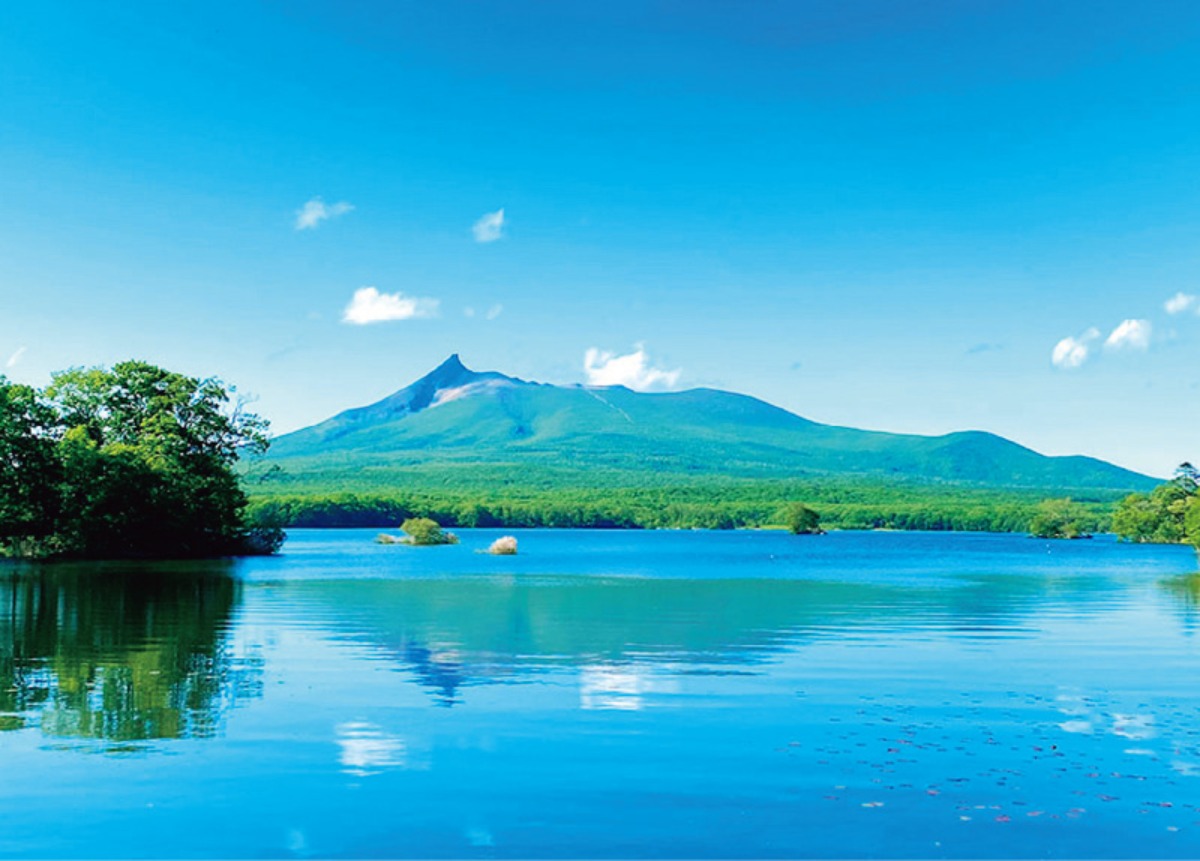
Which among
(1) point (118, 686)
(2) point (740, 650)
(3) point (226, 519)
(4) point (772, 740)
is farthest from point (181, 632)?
(3) point (226, 519)

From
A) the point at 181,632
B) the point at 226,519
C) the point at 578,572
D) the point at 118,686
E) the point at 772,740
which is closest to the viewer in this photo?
the point at 772,740

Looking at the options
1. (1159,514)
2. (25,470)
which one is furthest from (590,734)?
(1159,514)

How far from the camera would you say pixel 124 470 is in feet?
242

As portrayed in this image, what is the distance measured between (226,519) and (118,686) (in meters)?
65.2

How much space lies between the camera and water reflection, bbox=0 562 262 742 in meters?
18.2

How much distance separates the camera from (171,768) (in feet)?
49.5

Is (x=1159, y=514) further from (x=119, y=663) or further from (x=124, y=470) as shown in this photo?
(x=119, y=663)

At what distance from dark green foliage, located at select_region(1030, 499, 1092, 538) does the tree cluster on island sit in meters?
135

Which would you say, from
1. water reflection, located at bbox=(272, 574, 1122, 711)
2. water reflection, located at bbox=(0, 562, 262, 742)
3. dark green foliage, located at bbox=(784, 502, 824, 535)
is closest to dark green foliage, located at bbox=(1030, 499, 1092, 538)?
dark green foliage, located at bbox=(784, 502, 824, 535)

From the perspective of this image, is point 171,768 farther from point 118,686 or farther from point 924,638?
point 924,638

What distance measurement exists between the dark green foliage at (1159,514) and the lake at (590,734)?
121844 millimetres

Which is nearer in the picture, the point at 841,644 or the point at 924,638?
the point at 841,644

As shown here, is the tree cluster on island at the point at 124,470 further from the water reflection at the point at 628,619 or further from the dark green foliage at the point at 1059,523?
the dark green foliage at the point at 1059,523

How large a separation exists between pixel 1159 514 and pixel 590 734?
154 m
